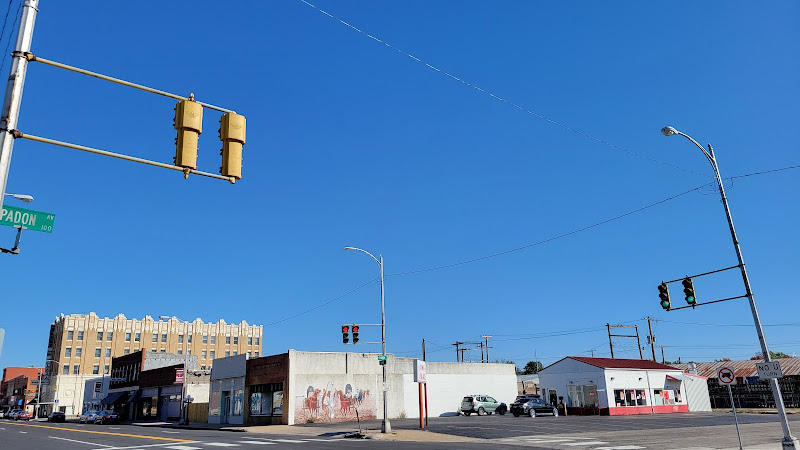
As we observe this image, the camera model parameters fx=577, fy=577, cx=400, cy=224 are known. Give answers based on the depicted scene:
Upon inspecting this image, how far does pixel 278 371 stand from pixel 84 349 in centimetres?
7727

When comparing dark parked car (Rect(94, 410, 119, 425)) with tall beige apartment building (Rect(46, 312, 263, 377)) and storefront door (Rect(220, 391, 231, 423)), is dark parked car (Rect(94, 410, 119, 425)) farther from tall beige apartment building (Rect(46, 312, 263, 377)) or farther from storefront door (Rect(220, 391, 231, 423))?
tall beige apartment building (Rect(46, 312, 263, 377))

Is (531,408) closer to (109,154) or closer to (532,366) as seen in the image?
(109,154)

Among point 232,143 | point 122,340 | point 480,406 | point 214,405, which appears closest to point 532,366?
point 122,340

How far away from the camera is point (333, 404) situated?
47.1 meters

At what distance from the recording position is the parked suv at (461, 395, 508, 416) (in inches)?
2042

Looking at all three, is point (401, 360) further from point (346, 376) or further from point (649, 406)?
point (649, 406)

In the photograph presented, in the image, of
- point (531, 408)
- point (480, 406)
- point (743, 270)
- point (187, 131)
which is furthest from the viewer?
point (480, 406)

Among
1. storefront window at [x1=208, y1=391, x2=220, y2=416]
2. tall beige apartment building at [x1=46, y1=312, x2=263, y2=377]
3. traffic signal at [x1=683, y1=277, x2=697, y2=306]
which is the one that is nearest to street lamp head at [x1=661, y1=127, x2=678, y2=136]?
traffic signal at [x1=683, y1=277, x2=697, y2=306]

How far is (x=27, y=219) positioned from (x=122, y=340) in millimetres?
112184

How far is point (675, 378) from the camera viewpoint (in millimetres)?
54031

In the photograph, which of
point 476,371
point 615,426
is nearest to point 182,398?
point 476,371

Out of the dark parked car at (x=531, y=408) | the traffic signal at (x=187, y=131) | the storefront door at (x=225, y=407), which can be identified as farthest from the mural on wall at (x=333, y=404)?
the traffic signal at (x=187, y=131)

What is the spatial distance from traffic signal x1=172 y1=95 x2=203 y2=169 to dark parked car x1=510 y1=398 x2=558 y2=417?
43121 mm

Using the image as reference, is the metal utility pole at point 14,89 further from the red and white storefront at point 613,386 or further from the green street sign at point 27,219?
the red and white storefront at point 613,386
